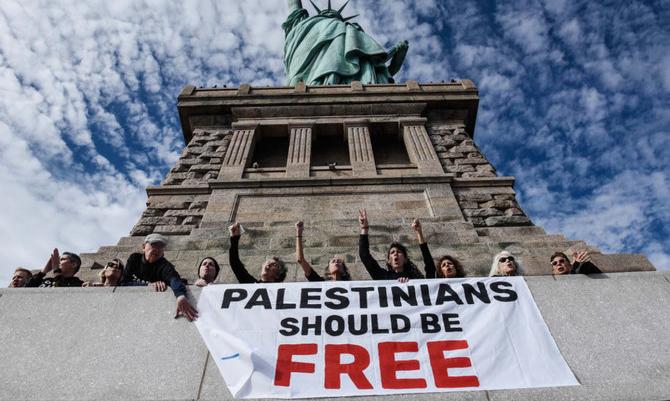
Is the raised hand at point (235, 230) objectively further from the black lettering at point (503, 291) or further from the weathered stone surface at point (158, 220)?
the weathered stone surface at point (158, 220)

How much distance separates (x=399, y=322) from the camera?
4699 mm

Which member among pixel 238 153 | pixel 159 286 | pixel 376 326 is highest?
pixel 238 153

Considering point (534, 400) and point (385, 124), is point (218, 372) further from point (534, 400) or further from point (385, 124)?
point (385, 124)

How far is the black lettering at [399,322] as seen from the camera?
4.61m

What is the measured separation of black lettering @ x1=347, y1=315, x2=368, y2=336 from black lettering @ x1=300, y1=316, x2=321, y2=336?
0.33 metres

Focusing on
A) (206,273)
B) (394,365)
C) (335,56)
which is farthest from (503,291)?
(335,56)

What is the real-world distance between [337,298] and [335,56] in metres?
13.6

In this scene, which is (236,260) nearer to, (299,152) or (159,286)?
(159,286)

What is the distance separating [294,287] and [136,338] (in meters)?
1.78

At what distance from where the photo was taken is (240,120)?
12.1 meters

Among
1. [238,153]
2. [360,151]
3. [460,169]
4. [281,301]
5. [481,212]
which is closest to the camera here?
[281,301]

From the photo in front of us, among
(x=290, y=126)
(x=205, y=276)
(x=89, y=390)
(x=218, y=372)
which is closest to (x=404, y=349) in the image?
(x=218, y=372)

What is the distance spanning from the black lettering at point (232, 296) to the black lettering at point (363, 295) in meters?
1.31

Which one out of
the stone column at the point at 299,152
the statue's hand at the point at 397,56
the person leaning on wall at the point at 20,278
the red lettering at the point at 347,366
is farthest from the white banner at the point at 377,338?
the statue's hand at the point at 397,56
